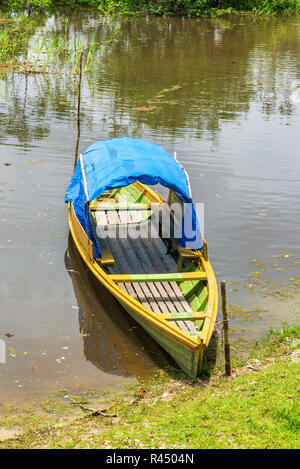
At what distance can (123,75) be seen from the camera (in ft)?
106

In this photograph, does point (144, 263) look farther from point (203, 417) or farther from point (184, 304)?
point (203, 417)

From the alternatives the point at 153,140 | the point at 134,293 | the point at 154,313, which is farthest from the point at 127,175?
the point at 153,140

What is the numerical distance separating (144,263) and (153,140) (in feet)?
32.0

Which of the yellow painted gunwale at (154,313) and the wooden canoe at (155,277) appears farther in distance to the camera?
the wooden canoe at (155,277)

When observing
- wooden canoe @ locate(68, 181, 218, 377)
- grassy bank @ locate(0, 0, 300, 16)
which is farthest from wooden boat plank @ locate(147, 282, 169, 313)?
grassy bank @ locate(0, 0, 300, 16)

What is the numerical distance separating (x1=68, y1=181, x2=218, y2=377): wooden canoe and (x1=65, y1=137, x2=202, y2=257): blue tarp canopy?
0.48 m

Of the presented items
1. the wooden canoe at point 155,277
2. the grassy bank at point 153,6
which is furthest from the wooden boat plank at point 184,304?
the grassy bank at point 153,6

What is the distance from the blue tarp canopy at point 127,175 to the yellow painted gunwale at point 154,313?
1.11 feet

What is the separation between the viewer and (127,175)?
1266 cm

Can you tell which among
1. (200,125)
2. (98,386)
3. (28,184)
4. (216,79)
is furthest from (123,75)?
(98,386)

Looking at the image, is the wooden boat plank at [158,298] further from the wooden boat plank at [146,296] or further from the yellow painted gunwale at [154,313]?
the yellow painted gunwale at [154,313]

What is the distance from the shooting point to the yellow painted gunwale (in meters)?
9.70

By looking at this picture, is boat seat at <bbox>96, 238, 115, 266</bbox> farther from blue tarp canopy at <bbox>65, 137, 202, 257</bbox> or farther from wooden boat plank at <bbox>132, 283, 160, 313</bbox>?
wooden boat plank at <bbox>132, 283, 160, 313</bbox>

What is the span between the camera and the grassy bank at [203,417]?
24.6 ft
